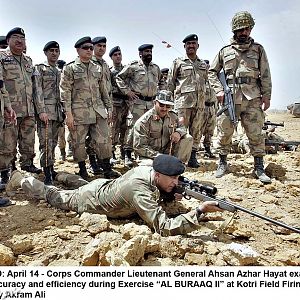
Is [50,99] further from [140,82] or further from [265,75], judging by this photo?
[265,75]

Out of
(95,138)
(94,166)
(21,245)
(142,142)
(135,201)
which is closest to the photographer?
(21,245)

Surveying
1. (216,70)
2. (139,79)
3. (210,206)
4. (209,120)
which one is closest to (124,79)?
(139,79)

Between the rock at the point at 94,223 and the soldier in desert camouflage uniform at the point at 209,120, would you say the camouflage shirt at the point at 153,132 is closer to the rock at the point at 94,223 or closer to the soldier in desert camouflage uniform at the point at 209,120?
the rock at the point at 94,223

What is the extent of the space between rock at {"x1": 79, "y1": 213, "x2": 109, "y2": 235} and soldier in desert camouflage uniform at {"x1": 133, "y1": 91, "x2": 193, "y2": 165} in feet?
4.18

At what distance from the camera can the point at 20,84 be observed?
4852 millimetres

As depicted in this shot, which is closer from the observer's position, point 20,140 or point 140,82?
point 20,140

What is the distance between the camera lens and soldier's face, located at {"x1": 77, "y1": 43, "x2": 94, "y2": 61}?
4.88m

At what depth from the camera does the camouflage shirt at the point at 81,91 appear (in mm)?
4930

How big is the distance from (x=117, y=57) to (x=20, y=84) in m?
2.61

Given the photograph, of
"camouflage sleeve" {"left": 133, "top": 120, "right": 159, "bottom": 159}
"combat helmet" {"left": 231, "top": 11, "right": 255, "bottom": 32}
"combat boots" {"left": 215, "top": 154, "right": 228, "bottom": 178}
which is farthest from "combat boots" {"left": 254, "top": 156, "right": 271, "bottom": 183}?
"combat helmet" {"left": 231, "top": 11, "right": 255, "bottom": 32}

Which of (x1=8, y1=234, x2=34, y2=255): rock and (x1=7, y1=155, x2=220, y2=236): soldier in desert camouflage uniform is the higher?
(x1=7, y1=155, x2=220, y2=236): soldier in desert camouflage uniform

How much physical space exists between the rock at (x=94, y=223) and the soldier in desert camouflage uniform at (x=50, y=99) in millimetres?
1939

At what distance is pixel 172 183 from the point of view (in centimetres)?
317

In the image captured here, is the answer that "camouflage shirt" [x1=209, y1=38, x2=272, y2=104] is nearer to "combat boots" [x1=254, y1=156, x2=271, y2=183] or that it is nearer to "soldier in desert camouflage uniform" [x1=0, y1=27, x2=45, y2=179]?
"combat boots" [x1=254, y1=156, x2=271, y2=183]
